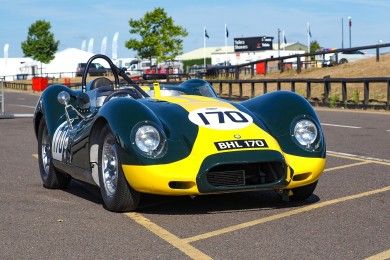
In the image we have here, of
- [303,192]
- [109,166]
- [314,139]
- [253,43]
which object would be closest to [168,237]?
[109,166]

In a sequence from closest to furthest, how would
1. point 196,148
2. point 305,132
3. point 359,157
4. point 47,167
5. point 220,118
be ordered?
point 196,148 → point 220,118 → point 305,132 → point 47,167 → point 359,157

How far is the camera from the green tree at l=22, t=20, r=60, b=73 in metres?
82.6

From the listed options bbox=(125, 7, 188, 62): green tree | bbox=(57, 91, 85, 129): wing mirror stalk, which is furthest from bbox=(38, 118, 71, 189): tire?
bbox=(125, 7, 188, 62): green tree

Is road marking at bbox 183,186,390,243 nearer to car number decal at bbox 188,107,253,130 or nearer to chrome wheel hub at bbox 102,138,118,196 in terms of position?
car number decal at bbox 188,107,253,130

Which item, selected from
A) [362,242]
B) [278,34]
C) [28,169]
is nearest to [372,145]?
[28,169]

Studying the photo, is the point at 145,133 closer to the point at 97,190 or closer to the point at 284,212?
the point at 284,212

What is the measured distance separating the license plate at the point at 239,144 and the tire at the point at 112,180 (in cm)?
80

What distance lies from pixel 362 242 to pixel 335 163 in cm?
455

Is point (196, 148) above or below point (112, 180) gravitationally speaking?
above

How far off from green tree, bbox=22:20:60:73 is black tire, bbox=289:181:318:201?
78.2 m

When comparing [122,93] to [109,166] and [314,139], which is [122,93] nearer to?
[109,166]

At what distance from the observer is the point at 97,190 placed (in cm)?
757

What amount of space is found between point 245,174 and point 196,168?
1.41ft

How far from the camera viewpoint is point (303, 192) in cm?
643
